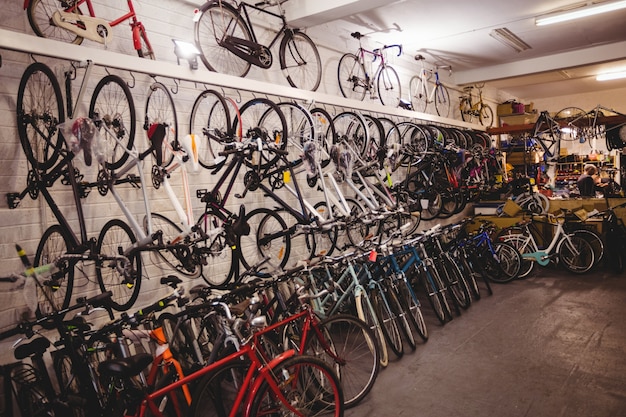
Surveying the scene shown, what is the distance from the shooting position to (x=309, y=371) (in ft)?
9.07

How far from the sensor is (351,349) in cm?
362

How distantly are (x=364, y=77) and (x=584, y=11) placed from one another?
10.0 feet

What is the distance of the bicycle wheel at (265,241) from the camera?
455cm

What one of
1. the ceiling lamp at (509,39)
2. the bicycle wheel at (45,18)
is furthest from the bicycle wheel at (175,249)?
the ceiling lamp at (509,39)

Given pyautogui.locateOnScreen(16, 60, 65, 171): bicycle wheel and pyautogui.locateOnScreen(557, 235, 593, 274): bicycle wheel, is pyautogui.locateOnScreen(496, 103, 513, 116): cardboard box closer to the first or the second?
pyautogui.locateOnScreen(557, 235, 593, 274): bicycle wheel

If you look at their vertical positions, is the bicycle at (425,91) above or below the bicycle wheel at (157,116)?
above

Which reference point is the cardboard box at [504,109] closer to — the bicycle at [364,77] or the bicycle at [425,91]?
the bicycle at [425,91]

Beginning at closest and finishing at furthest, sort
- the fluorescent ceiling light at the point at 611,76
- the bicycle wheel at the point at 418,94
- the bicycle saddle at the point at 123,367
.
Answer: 1. the bicycle saddle at the point at 123,367
2. the bicycle wheel at the point at 418,94
3. the fluorescent ceiling light at the point at 611,76

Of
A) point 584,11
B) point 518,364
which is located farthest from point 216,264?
point 584,11

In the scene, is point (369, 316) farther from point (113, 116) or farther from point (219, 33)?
point (219, 33)

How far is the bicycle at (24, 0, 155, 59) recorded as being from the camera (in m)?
3.08

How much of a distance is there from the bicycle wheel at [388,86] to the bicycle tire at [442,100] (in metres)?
1.39

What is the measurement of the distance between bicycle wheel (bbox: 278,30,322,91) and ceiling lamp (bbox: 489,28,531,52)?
3075 millimetres

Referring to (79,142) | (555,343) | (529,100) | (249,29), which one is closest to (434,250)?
(555,343)
